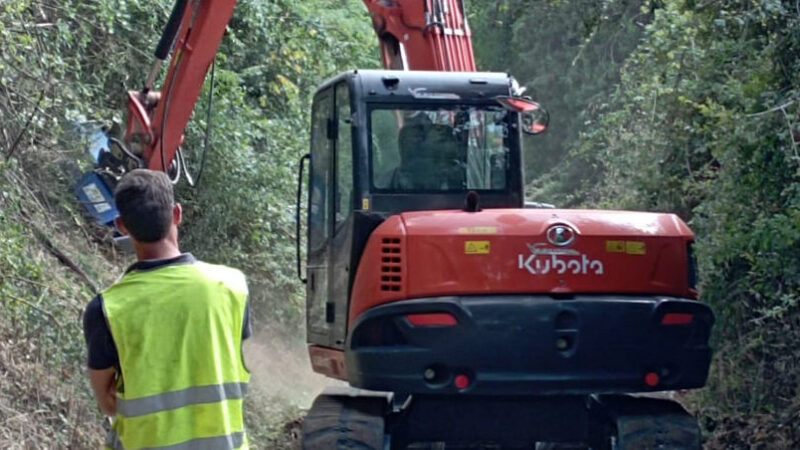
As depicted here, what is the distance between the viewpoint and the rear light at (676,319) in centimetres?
825

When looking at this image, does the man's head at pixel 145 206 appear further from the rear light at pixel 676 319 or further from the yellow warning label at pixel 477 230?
the rear light at pixel 676 319

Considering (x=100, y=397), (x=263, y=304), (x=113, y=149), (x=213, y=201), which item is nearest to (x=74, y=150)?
(x=113, y=149)

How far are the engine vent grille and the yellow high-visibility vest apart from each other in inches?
154

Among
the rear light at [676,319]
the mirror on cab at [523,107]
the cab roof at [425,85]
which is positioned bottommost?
the rear light at [676,319]

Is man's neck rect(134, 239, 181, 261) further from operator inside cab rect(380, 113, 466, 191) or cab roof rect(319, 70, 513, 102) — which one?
cab roof rect(319, 70, 513, 102)

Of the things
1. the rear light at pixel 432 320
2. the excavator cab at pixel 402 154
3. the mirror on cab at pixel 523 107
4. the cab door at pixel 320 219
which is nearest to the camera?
the rear light at pixel 432 320

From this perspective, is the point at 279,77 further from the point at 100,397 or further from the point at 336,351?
the point at 100,397

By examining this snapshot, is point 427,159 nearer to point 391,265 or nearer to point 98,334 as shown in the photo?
point 391,265

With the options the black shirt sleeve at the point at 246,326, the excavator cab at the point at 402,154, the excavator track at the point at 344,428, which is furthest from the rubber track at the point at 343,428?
the black shirt sleeve at the point at 246,326

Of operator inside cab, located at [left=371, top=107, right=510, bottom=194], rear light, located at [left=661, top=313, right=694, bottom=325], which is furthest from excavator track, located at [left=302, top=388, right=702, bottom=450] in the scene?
operator inside cab, located at [left=371, top=107, right=510, bottom=194]

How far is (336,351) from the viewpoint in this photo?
909cm

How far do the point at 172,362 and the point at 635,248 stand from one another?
4700 millimetres

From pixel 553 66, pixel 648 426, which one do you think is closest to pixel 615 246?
pixel 648 426

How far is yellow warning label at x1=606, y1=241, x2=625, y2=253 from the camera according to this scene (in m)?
8.28
